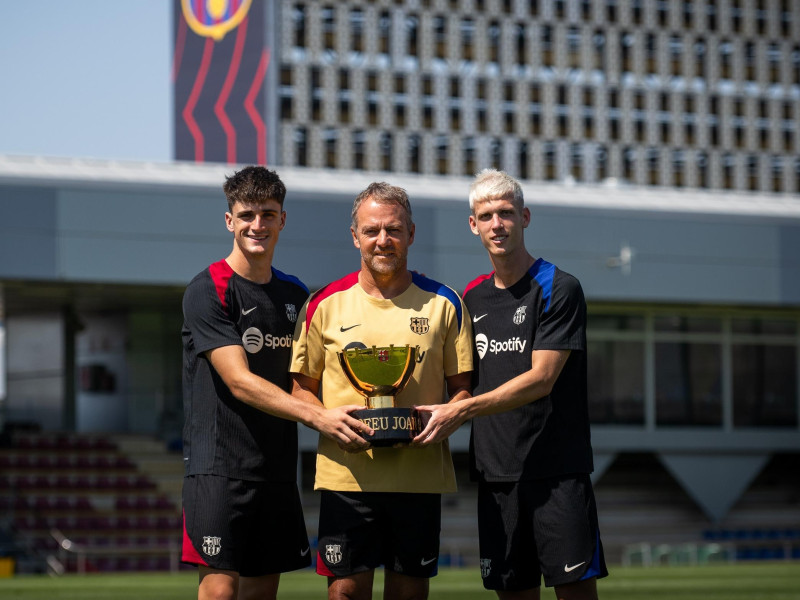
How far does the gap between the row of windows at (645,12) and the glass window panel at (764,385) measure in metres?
49.6

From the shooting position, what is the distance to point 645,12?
78375 mm

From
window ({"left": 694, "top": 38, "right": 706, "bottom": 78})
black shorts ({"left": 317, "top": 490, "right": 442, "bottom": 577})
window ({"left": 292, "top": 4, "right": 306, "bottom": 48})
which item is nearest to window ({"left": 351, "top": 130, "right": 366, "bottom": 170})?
window ({"left": 292, "top": 4, "right": 306, "bottom": 48})

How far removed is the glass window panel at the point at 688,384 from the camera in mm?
26625

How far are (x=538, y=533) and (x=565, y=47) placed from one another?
73835mm

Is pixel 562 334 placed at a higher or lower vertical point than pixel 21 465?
higher

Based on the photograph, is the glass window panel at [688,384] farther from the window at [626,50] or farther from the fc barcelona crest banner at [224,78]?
the window at [626,50]

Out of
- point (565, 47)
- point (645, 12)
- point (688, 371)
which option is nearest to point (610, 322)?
point (688, 371)

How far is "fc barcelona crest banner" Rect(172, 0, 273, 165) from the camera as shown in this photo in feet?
133

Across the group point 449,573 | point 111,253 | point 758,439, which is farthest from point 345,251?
point 758,439

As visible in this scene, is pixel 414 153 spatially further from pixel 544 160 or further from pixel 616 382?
pixel 616 382

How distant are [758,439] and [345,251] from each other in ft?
32.2

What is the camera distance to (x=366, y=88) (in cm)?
7338

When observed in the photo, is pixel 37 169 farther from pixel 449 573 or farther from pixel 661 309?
pixel 661 309

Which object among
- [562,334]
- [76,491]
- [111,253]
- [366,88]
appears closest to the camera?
[562,334]
